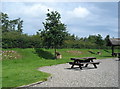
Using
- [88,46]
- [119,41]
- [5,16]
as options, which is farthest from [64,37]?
[5,16]

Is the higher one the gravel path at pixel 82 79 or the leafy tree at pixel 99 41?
the leafy tree at pixel 99 41

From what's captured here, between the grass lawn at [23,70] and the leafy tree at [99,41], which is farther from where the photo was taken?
the leafy tree at [99,41]

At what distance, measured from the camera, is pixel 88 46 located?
4328 centimetres

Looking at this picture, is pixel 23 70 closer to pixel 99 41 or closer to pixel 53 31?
pixel 53 31

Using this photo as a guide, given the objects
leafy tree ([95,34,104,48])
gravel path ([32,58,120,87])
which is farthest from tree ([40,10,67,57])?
leafy tree ([95,34,104,48])

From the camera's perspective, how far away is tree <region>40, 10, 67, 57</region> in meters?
22.8

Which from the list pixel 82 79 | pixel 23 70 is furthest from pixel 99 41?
pixel 82 79

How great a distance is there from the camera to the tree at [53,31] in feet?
74.8

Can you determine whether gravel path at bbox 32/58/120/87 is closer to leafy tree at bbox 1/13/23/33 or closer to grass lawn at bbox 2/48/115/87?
grass lawn at bbox 2/48/115/87

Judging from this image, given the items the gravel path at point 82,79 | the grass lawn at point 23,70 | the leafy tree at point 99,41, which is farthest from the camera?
the leafy tree at point 99,41

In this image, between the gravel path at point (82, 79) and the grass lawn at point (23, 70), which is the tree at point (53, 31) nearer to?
the grass lawn at point (23, 70)

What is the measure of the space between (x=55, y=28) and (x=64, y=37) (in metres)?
1.69

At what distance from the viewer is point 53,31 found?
23.0 meters

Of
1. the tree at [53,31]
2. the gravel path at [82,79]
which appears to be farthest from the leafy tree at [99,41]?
the gravel path at [82,79]
